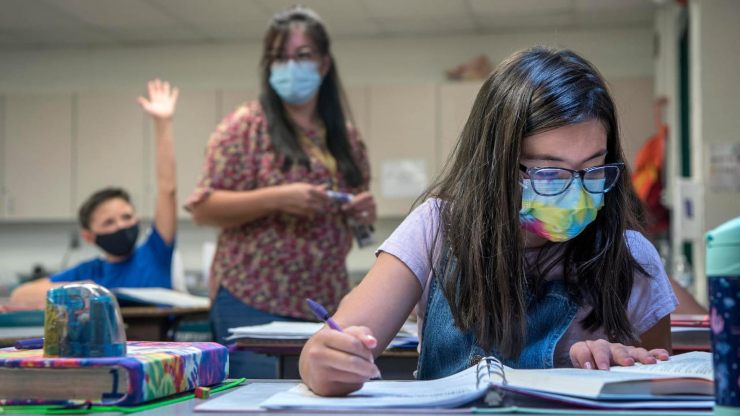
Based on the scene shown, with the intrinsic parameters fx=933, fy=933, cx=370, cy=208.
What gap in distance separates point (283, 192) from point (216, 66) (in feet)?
16.6

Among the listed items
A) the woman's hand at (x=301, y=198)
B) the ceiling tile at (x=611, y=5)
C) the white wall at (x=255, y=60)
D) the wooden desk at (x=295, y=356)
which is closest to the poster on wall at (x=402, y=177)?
the white wall at (x=255, y=60)

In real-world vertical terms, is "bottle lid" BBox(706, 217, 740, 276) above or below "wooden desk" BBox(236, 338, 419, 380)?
above

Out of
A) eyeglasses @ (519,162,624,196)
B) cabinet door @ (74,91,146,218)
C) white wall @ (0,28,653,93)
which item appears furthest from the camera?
cabinet door @ (74,91,146,218)

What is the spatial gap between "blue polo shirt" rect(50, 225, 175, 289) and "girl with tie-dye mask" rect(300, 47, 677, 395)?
7.88 feet

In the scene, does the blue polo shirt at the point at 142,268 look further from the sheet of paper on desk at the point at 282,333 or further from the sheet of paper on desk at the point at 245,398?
the sheet of paper on desk at the point at 245,398

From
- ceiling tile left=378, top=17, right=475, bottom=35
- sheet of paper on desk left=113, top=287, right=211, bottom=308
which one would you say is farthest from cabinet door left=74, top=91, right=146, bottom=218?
sheet of paper on desk left=113, top=287, right=211, bottom=308

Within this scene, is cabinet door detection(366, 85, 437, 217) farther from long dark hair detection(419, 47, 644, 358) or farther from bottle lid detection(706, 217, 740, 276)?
bottle lid detection(706, 217, 740, 276)

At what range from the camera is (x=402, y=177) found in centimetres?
659

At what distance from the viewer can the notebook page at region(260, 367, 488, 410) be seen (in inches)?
36.9

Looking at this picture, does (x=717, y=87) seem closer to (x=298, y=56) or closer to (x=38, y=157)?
(x=298, y=56)

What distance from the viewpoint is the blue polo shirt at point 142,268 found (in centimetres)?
363

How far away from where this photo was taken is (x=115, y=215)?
12.7 ft

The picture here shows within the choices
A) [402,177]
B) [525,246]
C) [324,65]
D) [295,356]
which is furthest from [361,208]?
[402,177]

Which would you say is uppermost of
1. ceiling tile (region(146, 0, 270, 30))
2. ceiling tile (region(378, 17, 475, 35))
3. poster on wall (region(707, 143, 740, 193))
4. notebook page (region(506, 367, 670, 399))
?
ceiling tile (region(146, 0, 270, 30))
